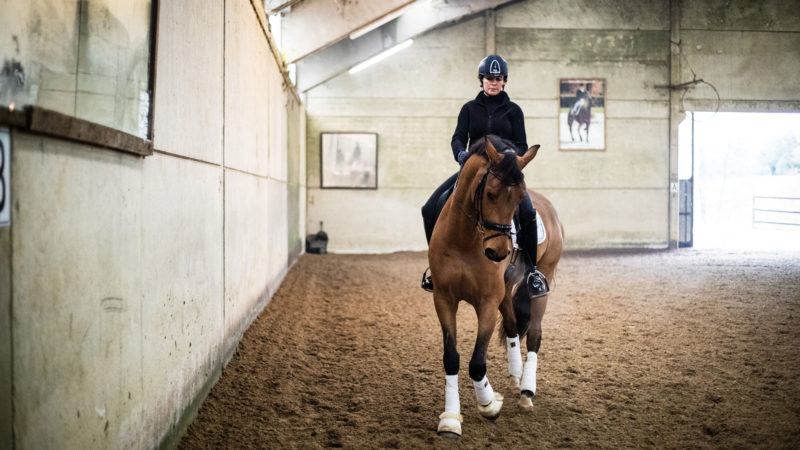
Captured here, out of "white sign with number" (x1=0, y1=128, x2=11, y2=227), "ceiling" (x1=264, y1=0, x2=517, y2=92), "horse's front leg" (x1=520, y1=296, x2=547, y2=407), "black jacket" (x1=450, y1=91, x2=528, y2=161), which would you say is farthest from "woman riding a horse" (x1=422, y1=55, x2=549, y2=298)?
"ceiling" (x1=264, y1=0, x2=517, y2=92)

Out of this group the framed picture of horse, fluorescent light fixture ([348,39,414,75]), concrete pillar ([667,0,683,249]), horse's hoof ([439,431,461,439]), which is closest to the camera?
horse's hoof ([439,431,461,439])

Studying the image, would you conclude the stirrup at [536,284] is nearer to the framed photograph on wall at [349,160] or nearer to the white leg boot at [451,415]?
the white leg boot at [451,415]

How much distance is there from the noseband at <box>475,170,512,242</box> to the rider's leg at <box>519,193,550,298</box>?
2.39 ft

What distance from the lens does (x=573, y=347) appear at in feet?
15.3

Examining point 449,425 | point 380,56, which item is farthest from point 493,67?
point 380,56

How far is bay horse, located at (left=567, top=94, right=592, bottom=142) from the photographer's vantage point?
43.0 ft

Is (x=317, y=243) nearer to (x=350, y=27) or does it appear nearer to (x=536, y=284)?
(x=350, y=27)

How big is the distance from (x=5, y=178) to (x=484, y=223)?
2.04 meters

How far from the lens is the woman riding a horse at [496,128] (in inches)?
139

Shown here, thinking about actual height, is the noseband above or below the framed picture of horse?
below

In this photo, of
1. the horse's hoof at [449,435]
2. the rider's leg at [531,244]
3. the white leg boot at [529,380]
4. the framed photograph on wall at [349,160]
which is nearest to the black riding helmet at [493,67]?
the rider's leg at [531,244]

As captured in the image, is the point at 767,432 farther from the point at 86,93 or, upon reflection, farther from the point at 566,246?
the point at 566,246

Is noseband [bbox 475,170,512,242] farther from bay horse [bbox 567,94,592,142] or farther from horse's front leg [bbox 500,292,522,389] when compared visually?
bay horse [bbox 567,94,592,142]

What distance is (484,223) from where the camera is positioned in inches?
110
